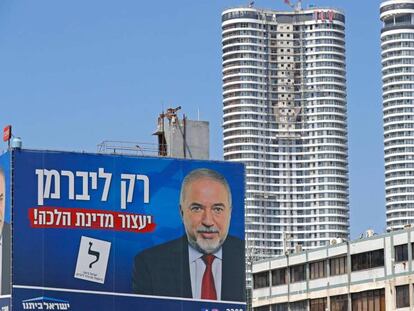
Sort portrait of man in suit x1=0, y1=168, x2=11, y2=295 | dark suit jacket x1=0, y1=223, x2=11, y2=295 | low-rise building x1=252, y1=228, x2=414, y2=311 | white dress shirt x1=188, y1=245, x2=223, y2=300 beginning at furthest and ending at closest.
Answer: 1. low-rise building x1=252, y1=228, x2=414, y2=311
2. white dress shirt x1=188, y1=245, x2=223, y2=300
3. portrait of man in suit x1=0, y1=168, x2=11, y2=295
4. dark suit jacket x1=0, y1=223, x2=11, y2=295

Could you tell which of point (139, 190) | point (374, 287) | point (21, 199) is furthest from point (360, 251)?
point (21, 199)

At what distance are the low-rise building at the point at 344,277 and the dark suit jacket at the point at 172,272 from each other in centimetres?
2845

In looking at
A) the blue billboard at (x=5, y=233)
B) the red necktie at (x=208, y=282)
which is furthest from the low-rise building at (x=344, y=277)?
the blue billboard at (x=5, y=233)

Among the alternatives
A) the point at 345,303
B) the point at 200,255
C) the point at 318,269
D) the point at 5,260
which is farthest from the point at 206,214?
the point at 318,269

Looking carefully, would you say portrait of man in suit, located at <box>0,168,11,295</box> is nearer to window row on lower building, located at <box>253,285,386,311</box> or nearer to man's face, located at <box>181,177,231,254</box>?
man's face, located at <box>181,177,231,254</box>

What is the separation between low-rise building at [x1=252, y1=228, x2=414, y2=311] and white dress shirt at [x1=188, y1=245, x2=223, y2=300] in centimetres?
2968

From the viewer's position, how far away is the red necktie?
9106cm

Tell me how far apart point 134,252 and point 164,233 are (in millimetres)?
3080

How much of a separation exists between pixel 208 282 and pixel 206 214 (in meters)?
5.27

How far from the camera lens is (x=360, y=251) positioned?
122938 millimetres

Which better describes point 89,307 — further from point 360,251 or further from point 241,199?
point 360,251

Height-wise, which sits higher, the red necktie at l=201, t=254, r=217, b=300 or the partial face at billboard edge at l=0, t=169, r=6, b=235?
the partial face at billboard edge at l=0, t=169, r=6, b=235

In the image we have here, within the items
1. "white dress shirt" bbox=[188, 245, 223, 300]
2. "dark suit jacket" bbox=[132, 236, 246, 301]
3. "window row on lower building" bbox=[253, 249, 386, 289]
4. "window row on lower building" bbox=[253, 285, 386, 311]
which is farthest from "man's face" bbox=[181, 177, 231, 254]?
"window row on lower building" bbox=[253, 285, 386, 311]

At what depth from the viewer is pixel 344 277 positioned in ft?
413
